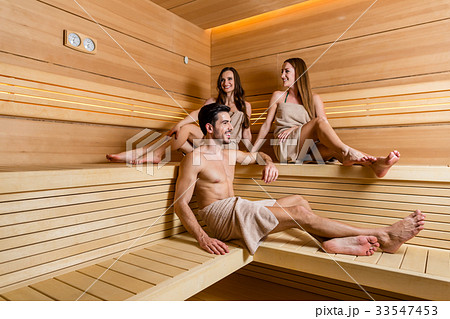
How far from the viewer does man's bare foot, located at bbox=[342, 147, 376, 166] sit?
5.75 feet

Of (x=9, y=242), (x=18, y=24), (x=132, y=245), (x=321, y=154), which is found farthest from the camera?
(x=321, y=154)

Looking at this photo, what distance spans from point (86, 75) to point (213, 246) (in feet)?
5.44

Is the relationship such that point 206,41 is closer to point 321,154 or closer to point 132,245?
point 321,154

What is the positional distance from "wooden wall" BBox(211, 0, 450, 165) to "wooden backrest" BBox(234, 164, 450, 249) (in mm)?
712

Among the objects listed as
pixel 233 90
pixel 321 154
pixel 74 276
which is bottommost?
pixel 74 276

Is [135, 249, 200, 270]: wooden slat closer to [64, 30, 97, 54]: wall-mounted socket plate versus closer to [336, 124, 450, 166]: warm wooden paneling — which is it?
[64, 30, 97, 54]: wall-mounted socket plate

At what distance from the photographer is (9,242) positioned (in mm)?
1242

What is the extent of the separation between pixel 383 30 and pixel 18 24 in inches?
107

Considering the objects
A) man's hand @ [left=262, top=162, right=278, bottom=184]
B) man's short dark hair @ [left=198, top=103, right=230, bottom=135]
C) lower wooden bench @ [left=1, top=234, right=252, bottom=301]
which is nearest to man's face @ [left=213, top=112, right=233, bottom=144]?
man's short dark hair @ [left=198, top=103, right=230, bottom=135]

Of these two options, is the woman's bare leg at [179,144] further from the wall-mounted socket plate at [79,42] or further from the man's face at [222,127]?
the wall-mounted socket plate at [79,42]

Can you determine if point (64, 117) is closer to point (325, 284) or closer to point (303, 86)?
point (303, 86)

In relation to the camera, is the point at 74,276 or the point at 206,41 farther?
the point at 206,41

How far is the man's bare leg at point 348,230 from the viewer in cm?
155

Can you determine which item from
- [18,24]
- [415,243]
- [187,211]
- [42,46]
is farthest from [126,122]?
[415,243]
